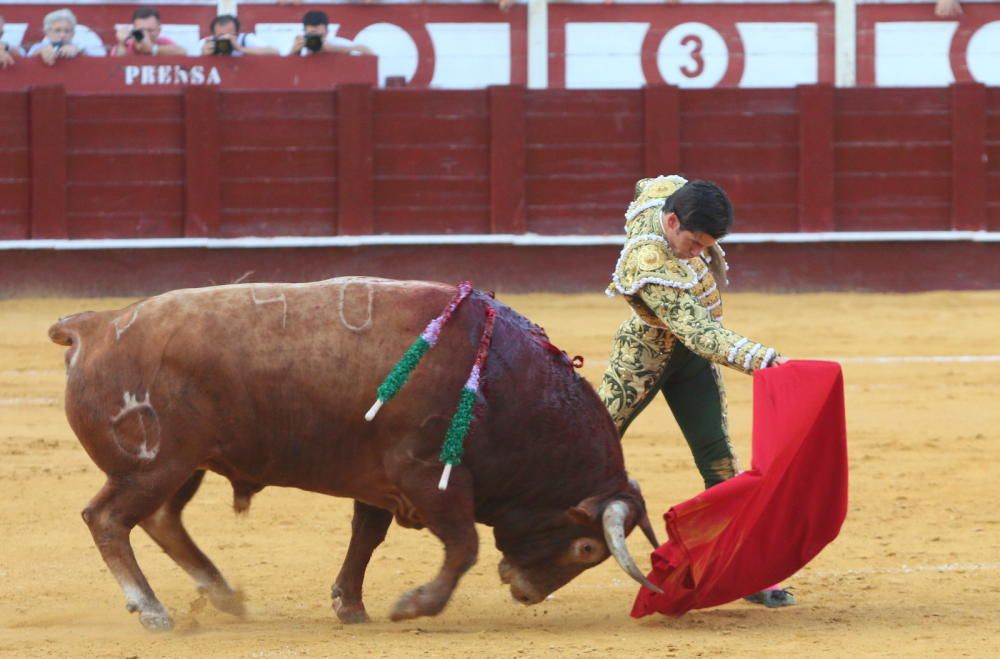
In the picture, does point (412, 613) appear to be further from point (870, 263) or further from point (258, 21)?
point (258, 21)

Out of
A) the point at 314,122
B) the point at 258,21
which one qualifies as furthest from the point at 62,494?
the point at 258,21

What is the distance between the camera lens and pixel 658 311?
152 inches

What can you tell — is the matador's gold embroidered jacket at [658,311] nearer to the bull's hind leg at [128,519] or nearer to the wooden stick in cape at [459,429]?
the wooden stick in cape at [459,429]

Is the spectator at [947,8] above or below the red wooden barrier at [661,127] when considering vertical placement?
above

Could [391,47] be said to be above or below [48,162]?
above

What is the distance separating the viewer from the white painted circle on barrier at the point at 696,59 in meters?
11.9

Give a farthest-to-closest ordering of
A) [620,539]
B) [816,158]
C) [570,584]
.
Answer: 1. [816,158]
2. [570,584]
3. [620,539]

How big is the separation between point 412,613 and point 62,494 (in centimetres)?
213

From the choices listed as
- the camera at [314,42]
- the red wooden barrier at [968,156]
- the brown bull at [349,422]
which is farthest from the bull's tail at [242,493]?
the red wooden barrier at [968,156]

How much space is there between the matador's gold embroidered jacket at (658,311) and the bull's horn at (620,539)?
12.5 inches

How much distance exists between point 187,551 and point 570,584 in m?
1.00

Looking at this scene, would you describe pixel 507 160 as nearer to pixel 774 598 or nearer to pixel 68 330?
pixel 774 598

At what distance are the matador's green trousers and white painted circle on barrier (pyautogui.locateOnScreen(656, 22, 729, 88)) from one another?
7952 millimetres

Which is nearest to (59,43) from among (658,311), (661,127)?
(661,127)
